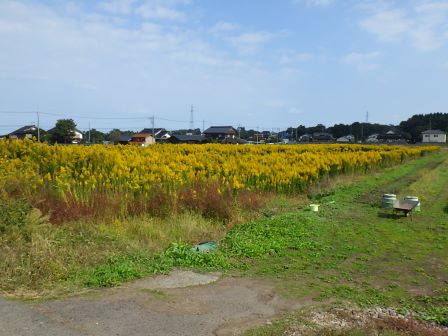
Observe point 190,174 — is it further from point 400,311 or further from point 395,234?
point 400,311

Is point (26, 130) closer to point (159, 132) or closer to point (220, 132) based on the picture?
point (159, 132)

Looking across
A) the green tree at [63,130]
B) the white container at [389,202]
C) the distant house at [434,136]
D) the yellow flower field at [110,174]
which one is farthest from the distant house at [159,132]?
the white container at [389,202]

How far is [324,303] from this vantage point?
15.5ft

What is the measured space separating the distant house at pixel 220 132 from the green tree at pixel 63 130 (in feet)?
112

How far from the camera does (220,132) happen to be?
8012cm

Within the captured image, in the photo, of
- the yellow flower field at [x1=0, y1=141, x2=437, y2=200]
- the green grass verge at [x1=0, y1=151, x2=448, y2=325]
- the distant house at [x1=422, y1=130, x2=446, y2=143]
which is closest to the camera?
the green grass verge at [x1=0, y1=151, x2=448, y2=325]

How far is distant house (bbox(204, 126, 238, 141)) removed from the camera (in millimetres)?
79188

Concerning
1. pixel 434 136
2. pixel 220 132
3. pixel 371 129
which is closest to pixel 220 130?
pixel 220 132

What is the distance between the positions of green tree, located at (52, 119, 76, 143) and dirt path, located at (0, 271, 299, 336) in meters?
44.3

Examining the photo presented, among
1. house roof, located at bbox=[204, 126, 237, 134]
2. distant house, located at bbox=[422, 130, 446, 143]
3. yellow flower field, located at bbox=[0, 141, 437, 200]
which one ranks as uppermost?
house roof, located at bbox=[204, 126, 237, 134]

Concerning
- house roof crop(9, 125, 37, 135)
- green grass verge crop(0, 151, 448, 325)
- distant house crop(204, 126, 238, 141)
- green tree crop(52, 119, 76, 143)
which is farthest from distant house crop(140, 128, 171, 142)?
green grass verge crop(0, 151, 448, 325)

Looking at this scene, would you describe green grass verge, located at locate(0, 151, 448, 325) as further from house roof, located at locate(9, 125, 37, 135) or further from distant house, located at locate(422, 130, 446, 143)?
distant house, located at locate(422, 130, 446, 143)

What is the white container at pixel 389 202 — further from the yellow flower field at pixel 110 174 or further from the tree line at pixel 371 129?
the tree line at pixel 371 129

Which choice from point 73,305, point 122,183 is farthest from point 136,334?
point 122,183
